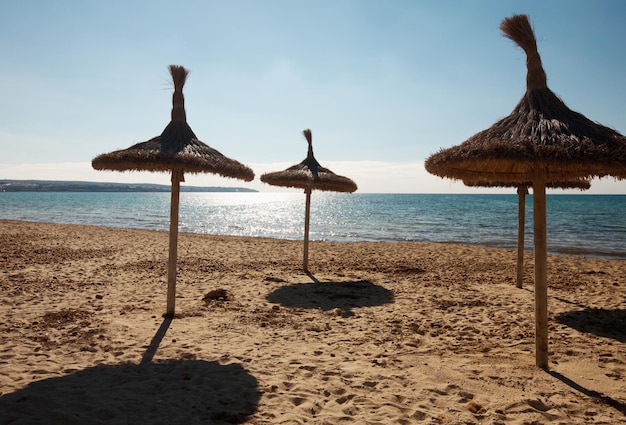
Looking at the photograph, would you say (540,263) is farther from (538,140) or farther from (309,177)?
(309,177)

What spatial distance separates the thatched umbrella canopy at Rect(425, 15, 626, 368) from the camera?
11.8 ft

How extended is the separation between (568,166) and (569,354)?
2.23 metres

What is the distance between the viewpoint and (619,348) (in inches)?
182

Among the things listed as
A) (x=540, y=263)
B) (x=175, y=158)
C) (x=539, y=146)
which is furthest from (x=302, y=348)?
(x=539, y=146)

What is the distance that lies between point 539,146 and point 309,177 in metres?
5.93

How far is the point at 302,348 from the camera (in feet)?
15.3

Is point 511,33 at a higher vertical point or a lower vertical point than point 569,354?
higher

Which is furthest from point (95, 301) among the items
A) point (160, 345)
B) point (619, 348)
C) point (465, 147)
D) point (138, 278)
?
point (619, 348)

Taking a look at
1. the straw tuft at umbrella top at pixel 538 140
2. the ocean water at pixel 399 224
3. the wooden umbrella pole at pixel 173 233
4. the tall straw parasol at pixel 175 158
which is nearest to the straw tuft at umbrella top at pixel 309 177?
the tall straw parasol at pixel 175 158

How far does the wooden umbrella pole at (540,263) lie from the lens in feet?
12.9

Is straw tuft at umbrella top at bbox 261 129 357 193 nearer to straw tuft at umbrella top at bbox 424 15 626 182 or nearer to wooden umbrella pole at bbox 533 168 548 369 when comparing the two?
straw tuft at umbrella top at bbox 424 15 626 182

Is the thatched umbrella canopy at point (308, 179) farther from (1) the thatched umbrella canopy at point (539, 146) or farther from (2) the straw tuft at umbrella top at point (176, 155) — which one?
(1) the thatched umbrella canopy at point (539, 146)

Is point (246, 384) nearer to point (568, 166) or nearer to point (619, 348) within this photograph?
point (568, 166)

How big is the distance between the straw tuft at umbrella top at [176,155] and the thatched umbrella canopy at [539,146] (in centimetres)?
278
